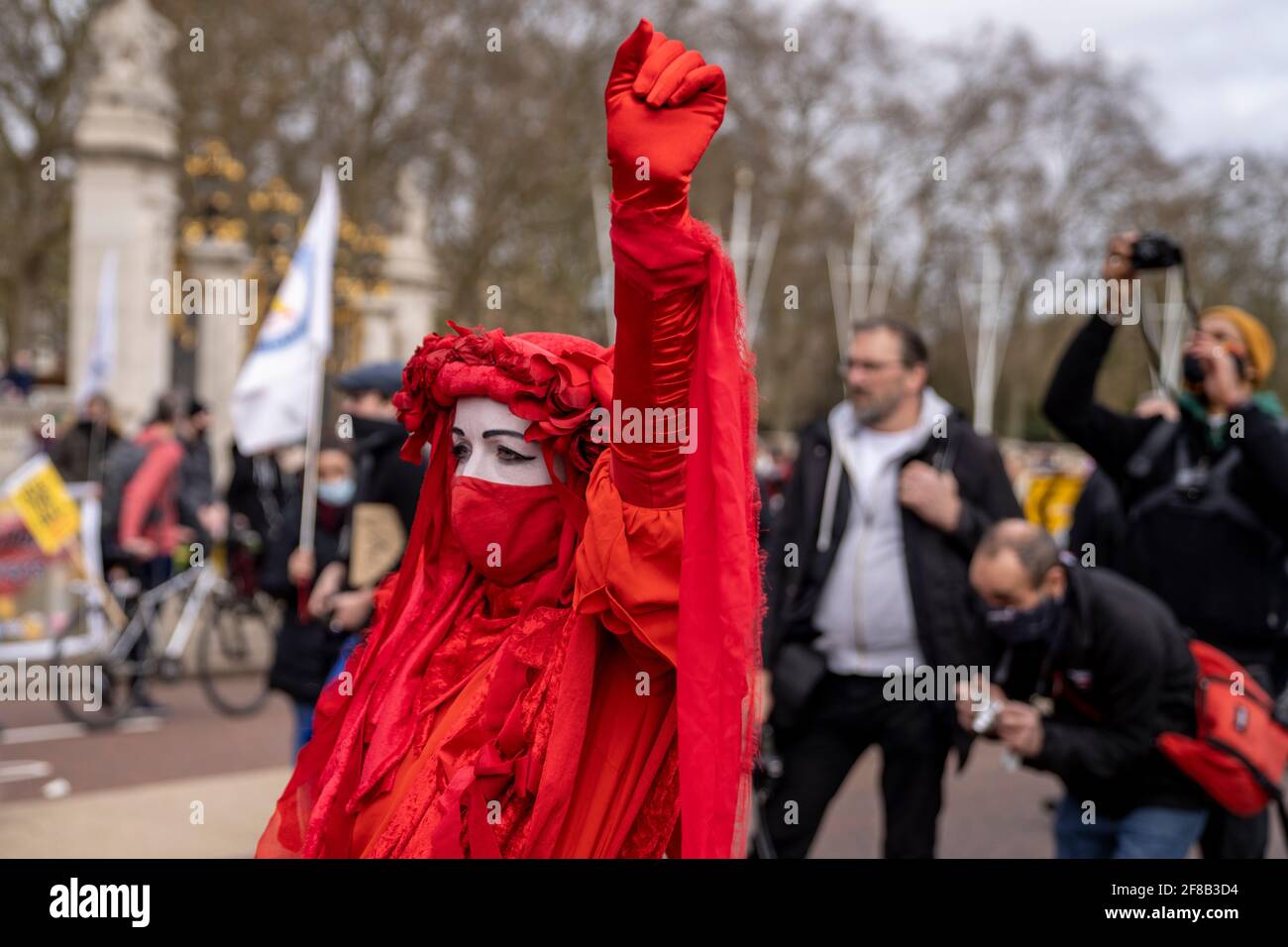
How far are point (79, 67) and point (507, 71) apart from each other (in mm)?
7097

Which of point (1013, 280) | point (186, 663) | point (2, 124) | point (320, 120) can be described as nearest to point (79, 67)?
point (2, 124)

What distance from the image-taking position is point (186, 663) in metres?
10.5

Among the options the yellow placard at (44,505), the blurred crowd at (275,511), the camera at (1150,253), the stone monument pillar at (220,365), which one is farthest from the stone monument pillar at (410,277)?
the camera at (1150,253)

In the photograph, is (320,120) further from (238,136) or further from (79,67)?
(79,67)

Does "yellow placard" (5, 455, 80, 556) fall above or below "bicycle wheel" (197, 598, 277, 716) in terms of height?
above

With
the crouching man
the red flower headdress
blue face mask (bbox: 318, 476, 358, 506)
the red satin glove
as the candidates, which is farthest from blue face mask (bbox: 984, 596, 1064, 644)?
blue face mask (bbox: 318, 476, 358, 506)

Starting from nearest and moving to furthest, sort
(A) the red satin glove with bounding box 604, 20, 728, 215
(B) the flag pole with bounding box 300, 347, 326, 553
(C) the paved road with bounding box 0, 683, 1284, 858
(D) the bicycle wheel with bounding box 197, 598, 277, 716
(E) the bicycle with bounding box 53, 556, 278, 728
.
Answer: (A) the red satin glove with bounding box 604, 20, 728, 215 → (B) the flag pole with bounding box 300, 347, 326, 553 → (C) the paved road with bounding box 0, 683, 1284, 858 → (E) the bicycle with bounding box 53, 556, 278, 728 → (D) the bicycle wheel with bounding box 197, 598, 277, 716

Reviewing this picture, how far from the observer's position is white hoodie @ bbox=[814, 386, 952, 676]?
4152 mm

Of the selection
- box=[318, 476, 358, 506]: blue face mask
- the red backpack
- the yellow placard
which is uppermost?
box=[318, 476, 358, 506]: blue face mask

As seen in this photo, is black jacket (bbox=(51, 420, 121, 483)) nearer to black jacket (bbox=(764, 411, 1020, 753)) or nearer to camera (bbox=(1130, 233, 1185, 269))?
black jacket (bbox=(764, 411, 1020, 753))

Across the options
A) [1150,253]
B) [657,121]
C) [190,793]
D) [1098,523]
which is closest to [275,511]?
[190,793]

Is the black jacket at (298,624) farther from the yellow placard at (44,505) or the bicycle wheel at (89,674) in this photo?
the yellow placard at (44,505)

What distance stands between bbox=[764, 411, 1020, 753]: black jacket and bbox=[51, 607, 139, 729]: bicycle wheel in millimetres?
5679

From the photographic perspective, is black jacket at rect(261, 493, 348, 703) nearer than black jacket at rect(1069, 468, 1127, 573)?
Yes
